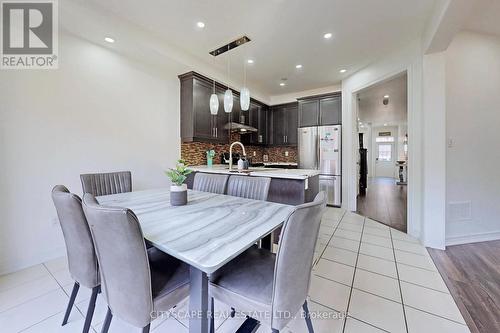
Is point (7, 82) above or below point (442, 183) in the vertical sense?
above

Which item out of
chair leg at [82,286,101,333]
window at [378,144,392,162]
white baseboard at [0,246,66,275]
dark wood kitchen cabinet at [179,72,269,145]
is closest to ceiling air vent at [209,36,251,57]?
dark wood kitchen cabinet at [179,72,269,145]

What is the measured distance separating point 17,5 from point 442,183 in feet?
16.7

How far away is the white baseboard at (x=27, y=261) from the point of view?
2006 mm

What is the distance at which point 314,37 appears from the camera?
2850 millimetres

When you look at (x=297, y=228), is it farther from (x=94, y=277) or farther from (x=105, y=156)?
(x=105, y=156)

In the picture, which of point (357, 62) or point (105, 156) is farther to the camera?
point (357, 62)

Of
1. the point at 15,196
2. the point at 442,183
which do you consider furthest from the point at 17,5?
the point at 442,183

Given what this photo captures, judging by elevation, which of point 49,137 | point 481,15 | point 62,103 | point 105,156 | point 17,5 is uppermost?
point 481,15

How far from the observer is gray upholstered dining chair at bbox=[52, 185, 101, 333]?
1.11m

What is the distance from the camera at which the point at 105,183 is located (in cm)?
224

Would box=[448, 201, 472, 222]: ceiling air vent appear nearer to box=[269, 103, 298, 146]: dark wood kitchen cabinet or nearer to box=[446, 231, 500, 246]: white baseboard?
box=[446, 231, 500, 246]: white baseboard

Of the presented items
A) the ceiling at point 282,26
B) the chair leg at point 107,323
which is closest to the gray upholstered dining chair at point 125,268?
the chair leg at point 107,323

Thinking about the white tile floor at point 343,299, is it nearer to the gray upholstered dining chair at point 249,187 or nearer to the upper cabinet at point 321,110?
the gray upholstered dining chair at point 249,187

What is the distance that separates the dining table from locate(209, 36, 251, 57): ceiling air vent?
2360mm
